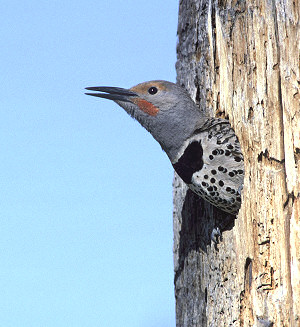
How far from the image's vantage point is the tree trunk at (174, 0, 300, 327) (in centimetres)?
315

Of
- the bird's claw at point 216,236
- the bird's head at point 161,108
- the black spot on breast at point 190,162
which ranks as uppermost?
the bird's head at point 161,108

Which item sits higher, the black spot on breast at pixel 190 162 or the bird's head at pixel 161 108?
the bird's head at pixel 161 108

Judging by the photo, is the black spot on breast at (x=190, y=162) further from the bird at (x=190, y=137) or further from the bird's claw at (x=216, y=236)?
the bird's claw at (x=216, y=236)

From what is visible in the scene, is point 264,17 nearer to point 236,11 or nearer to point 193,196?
point 236,11

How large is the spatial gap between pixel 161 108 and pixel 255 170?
43.2 inches

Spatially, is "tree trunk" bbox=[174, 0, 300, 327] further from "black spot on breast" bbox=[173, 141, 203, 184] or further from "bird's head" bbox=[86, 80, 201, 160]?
"black spot on breast" bbox=[173, 141, 203, 184]

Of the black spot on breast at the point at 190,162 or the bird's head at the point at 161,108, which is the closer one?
the black spot on breast at the point at 190,162

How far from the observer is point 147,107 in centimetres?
426

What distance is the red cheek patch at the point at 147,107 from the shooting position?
424 cm

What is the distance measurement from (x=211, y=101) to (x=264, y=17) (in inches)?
29.5

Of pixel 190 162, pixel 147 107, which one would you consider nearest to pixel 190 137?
pixel 190 162

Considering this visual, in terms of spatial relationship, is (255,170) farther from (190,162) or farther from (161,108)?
(161,108)

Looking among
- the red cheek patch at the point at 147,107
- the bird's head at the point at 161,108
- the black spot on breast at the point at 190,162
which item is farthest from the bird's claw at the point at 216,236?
the red cheek patch at the point at 147,107

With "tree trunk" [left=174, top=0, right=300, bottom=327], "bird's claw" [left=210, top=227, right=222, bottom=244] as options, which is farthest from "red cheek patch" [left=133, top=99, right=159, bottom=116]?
"bird's claw" [left=210, top=227, right=222, bottom=244]
